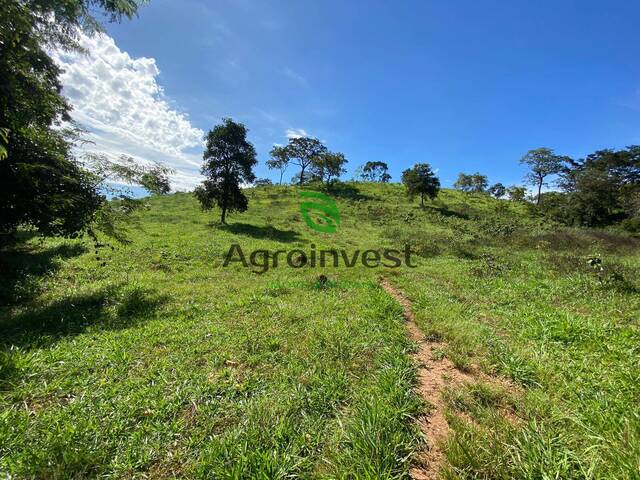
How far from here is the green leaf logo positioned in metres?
26.2

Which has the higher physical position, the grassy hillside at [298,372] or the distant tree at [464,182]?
the distant tree at [464,182]

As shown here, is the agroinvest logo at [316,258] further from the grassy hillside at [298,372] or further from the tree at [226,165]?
the tree at [226,165]

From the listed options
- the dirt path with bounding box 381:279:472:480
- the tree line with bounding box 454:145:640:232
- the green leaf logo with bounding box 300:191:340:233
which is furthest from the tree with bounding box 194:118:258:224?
the tree line with bounding box 454:145:640:232

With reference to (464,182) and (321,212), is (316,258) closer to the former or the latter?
(321,212)

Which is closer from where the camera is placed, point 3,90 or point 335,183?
point 3,90

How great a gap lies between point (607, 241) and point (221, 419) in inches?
1062

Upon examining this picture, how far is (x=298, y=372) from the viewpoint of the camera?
4.62 metres

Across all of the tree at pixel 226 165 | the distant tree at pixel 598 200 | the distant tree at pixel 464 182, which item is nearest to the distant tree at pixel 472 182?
the distant tree at pixel 464 182

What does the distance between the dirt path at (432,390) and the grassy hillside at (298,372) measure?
0.46 feet

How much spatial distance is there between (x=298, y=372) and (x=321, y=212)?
2849cm

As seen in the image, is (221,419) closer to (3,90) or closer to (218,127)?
(3,90)

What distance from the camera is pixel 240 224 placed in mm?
23141

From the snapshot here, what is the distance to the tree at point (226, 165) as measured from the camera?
2270 cm

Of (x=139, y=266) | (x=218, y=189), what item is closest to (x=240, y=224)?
(x=218, y=189)
